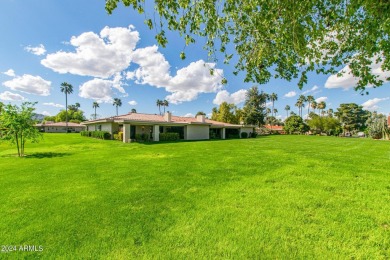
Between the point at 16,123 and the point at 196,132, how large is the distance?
71.1 feet

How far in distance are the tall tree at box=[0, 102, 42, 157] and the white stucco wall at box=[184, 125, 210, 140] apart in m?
18.9

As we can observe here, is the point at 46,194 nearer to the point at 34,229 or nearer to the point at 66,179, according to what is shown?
the point at 66,179

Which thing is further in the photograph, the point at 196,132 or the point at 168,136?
the point at 196,132

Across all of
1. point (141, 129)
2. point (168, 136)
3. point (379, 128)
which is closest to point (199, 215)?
point (168, 136)

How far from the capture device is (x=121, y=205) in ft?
16.5

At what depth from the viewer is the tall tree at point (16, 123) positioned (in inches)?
502

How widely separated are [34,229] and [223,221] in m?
3.88

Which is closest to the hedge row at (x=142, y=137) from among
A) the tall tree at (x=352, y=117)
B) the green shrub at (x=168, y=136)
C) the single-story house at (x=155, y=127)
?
the single-story house at (x=155, y=127)

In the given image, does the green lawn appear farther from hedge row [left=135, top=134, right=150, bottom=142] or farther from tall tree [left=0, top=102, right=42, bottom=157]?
hedge row [left=135, top=134, right=150, bottom=142]

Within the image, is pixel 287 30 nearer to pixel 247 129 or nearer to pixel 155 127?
pixel 155 127

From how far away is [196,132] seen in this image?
30.8 metres

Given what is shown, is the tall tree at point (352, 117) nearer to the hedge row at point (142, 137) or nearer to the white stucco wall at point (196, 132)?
the white stucco wall at point (196, 132)

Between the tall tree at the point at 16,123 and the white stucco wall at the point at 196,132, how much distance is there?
18930 millimetres

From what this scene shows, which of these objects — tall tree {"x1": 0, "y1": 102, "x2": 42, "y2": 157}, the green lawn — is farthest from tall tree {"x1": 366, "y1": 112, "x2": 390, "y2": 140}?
tall tree {"x1": 0, "y1": 102, "x2": 42, "y2": 157}
